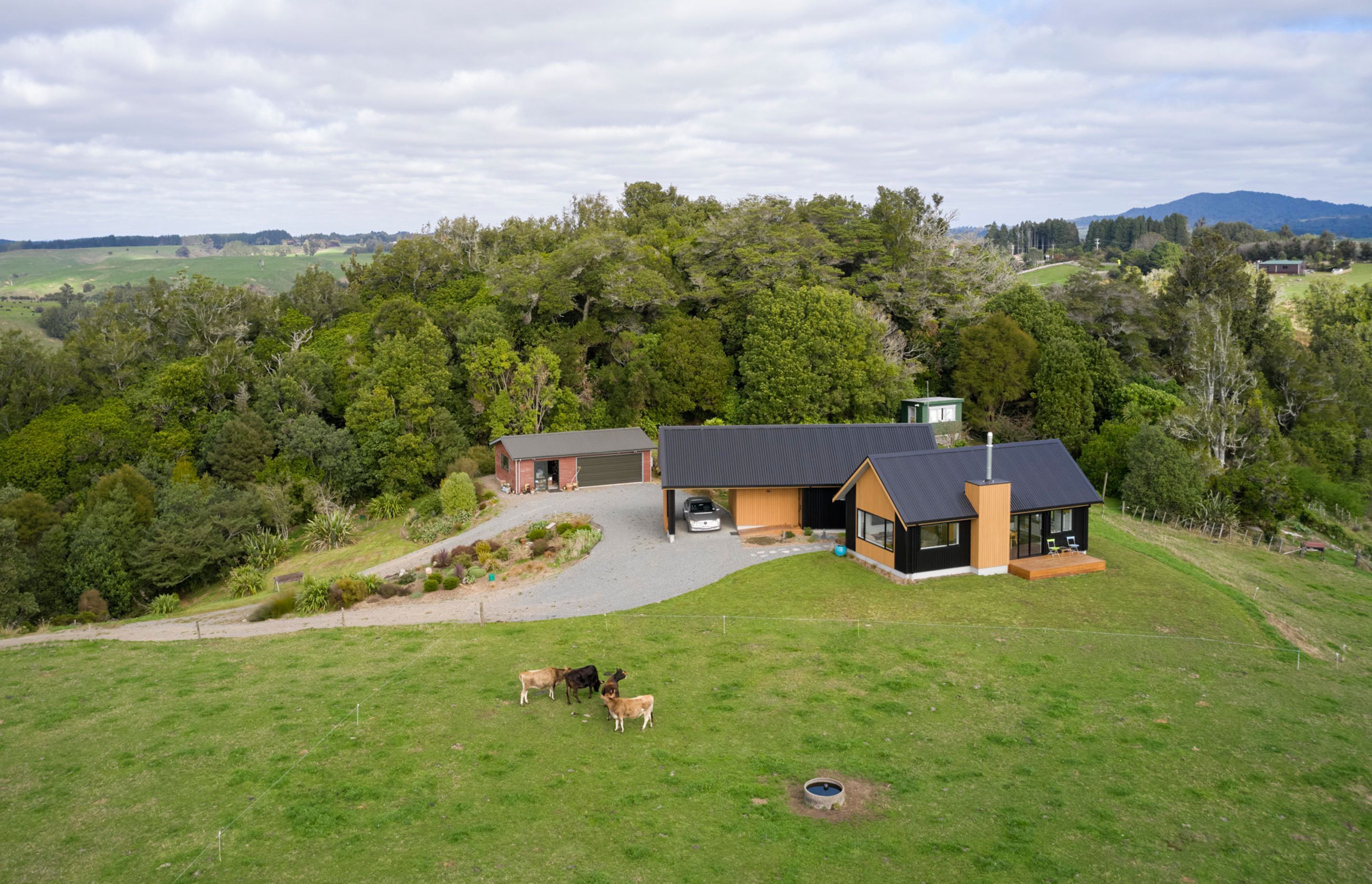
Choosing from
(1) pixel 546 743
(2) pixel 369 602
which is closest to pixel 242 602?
(2) pixel 369 602

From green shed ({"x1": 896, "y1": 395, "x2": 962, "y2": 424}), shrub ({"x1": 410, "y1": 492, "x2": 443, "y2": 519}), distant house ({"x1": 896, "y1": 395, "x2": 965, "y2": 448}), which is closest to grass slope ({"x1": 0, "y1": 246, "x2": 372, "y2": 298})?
shrub ({"x1": 410, "y1": 492, "x2": 443, "y2": 519})

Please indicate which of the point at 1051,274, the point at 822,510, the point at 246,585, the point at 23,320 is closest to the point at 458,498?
the point at 246,585

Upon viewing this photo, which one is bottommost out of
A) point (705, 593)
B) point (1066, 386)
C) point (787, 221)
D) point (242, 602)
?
point (242, 602)

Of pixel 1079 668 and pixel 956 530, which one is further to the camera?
pixel 956 530

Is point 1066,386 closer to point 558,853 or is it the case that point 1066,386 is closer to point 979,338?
point 979,338

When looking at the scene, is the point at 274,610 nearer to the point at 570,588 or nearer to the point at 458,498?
the point at 570,588
